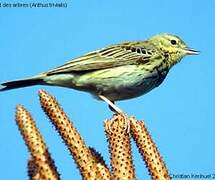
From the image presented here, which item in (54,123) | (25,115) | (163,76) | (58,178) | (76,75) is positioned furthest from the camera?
(163,76)

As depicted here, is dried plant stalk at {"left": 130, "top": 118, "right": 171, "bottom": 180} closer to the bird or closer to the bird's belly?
the bird

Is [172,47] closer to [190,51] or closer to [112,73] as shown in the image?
[190,51]

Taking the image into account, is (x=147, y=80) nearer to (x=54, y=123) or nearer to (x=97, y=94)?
(x=97, y=94)

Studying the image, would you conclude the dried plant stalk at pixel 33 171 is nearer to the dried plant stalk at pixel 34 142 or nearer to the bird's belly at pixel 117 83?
the dried plant stalk at pixel 34 142

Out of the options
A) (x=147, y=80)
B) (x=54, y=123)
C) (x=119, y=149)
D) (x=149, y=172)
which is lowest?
(x=149, y=172)

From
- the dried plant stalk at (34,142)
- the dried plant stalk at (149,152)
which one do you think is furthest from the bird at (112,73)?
the dried plant stalk at (34,142)

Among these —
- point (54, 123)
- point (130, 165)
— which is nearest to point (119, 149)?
point (130, 165)

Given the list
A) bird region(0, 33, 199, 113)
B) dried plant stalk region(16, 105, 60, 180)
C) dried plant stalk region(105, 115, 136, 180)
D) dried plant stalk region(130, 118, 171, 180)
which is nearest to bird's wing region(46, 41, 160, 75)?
bird region(0, 33, 199, 113)
